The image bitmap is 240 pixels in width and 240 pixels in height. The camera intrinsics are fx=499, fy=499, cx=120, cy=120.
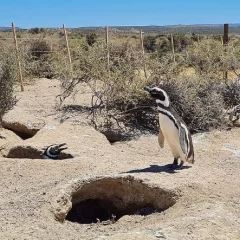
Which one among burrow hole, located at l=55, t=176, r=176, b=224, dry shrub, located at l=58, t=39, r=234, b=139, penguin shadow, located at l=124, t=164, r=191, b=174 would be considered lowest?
burrow hole, located at l=55, t=176, r=176, b=224

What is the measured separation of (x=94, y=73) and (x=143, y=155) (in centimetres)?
301

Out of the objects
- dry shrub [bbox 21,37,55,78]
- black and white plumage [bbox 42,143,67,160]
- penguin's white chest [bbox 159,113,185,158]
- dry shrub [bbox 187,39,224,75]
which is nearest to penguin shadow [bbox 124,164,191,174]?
penguin's white chest [bbox 159,113,185,158]

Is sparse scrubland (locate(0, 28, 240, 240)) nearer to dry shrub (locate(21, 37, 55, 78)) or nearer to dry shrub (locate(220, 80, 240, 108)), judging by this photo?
dry shrub (locate(220, 80, 240, 108))

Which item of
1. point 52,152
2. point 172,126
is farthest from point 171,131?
point 52,152

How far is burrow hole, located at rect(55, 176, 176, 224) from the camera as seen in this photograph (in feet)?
20.4


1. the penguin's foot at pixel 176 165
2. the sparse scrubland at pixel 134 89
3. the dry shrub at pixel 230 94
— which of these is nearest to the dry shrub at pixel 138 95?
the sparse scrubland at pixel 134 89

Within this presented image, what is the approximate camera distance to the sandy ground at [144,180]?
4.97 m

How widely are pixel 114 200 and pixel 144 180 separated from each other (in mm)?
688

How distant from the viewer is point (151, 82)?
34.7 ft

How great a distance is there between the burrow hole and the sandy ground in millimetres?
113

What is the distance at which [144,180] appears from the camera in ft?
21.0

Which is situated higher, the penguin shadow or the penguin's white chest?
the penguin's white chest

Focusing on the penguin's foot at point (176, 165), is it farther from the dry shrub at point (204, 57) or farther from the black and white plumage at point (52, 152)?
the dry shrub at point (204, 57)

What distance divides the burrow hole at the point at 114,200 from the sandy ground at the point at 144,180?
113 mm
